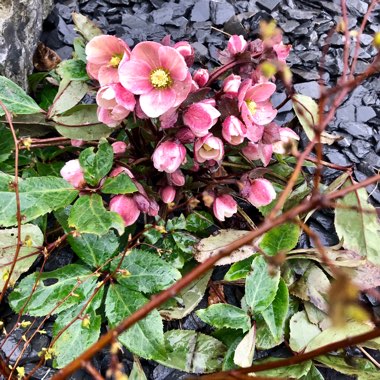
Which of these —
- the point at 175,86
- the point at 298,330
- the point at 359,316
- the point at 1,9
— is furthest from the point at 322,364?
the point at 1,9

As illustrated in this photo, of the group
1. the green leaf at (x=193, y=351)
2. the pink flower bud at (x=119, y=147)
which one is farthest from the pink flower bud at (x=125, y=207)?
the green leaf at (x=193, y=351)

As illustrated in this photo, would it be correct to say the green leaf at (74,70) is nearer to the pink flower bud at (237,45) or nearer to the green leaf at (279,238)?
the pink flower bud at (237,45)

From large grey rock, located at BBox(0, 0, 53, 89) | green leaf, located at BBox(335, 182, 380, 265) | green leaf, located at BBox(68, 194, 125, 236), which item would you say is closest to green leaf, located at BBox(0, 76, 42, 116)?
large grey rock, located at BBox(0, 0, 53, 89)

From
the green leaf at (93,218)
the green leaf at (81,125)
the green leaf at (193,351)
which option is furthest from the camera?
the green leaf at (81,125)

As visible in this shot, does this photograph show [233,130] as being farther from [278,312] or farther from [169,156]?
[278,312]

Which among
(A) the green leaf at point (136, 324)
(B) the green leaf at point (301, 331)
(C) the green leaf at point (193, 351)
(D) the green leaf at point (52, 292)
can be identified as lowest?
(C) the green leaf at point (193, 351)

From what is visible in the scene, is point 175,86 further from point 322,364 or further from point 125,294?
point 322,364

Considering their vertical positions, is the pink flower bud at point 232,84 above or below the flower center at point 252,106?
above
